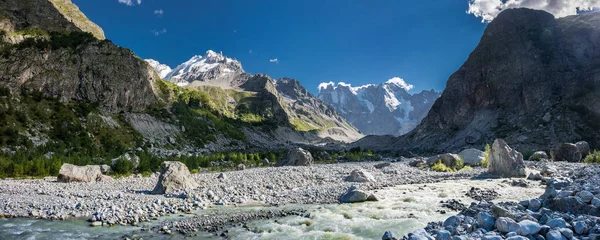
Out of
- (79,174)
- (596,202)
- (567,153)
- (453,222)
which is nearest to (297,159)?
(79,174)

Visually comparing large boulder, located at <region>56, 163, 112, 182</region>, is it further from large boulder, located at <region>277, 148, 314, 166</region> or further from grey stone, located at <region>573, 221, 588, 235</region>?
grey stone, located at <region>573, 221, 588, 235</region>

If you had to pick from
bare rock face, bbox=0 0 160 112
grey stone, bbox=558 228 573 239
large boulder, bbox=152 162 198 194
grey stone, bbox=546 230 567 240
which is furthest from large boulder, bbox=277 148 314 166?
bare rock face, bbox=0 0 160 112

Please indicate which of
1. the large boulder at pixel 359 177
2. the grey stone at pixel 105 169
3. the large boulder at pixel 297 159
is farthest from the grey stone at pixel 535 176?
the grey stone at pixel 105 169

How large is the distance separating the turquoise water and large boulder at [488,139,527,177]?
974 centimetres

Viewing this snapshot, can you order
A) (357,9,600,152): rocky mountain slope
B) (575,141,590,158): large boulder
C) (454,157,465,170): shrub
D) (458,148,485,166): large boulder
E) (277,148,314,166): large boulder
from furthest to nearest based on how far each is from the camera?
(357,9,600,152): rocky mountain slope < (277,148,314,166): large boulder < (575,141,590,158): large boulder < (458,148,485,166): large boulder < (454,157,465,170): shrub

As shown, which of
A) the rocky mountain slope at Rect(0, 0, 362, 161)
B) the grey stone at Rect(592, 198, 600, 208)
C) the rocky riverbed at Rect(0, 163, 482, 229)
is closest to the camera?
the grey stone at Rect(592, 198, 600, 208)

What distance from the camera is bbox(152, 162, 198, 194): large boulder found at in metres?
26.8

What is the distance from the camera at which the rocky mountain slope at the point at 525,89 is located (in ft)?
284

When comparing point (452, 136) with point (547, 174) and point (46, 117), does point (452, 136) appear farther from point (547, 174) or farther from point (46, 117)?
point (46, 117)

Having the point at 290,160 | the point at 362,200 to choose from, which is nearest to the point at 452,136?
the point at 290,160

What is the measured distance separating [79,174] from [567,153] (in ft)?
212

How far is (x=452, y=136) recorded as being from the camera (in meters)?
123

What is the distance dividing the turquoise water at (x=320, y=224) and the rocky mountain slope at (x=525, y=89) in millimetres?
77502

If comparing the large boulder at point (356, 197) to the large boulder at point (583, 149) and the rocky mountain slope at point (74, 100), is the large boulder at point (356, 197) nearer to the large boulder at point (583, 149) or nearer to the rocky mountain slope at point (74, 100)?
the rocky mountain slope at point (74, 100)
